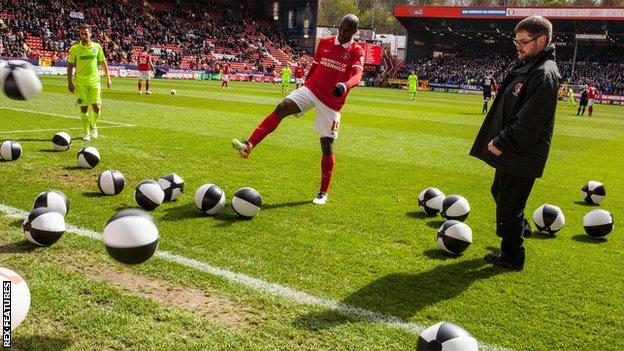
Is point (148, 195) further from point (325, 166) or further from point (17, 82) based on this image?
point (325, 166)

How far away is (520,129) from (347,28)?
302 centimetres

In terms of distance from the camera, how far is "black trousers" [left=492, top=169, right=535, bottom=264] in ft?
16.3

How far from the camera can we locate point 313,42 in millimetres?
75375

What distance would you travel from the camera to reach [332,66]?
7.13 metres

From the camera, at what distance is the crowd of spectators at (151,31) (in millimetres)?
44312

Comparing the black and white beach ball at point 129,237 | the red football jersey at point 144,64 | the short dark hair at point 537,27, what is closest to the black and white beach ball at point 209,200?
the black and white beach ball at point 129,237

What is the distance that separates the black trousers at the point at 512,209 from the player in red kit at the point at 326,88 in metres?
2.58

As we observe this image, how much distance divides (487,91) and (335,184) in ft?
69.5

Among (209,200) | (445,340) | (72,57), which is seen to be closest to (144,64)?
(72,57)

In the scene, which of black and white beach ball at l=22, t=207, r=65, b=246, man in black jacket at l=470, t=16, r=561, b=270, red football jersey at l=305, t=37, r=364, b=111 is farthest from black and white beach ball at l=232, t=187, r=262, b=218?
man in black jacket at l=470, t=16, r=561, b=270

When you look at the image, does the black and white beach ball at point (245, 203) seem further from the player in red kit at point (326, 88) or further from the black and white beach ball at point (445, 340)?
the black and white beach ball at point (445, 340)

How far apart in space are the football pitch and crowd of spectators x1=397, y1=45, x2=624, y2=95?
5643 centimetres

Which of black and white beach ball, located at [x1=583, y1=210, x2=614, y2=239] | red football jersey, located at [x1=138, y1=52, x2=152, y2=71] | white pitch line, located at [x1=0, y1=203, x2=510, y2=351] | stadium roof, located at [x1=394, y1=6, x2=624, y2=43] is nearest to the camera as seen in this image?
white pitch line, located at [x1=0, y1=203, x2=510, y2=351]

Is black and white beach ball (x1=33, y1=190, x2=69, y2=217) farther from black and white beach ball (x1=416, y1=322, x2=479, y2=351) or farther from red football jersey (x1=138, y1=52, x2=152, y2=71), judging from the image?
red football jersey (x1=138, y1=52, x2=152, y2=71)
